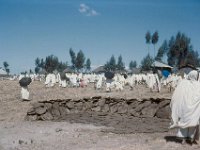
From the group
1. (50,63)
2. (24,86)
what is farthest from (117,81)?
(50,63)

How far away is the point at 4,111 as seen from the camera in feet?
54.5

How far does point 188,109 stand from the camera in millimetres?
8562

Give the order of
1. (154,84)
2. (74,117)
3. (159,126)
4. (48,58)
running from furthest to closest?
(48,58), (154,84), (74,117), (159,126)

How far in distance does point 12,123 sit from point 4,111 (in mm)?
3841

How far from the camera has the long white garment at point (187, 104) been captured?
849 centimetres

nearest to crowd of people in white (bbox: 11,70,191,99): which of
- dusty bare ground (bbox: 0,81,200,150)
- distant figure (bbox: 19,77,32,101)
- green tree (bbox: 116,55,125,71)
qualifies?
distant figure (bbox: 19,77,32,101)

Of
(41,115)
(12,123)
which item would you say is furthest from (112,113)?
(12,123)

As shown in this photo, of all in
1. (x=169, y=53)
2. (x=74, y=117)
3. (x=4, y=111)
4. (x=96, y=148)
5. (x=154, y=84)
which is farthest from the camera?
(x=169, y=53)

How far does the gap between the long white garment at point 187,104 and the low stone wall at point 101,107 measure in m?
4.30

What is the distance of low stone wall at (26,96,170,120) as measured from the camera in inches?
Answer: 532

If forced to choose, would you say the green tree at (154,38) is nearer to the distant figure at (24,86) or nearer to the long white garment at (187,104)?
the distant figure at (24,86)

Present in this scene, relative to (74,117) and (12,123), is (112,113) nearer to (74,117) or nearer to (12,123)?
(74,117)

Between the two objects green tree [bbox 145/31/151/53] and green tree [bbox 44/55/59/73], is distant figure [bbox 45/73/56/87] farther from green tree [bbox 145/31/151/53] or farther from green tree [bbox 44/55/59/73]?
green tree [bbox 44/55/59/73]

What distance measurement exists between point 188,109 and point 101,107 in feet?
21.3
